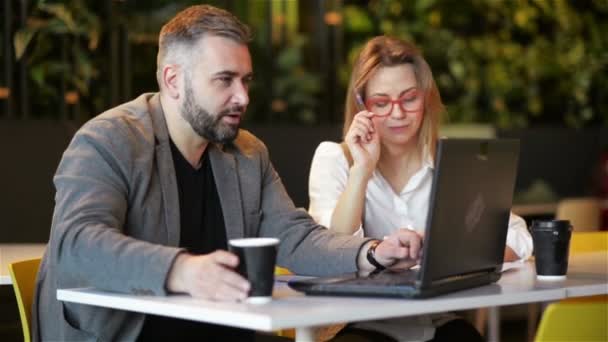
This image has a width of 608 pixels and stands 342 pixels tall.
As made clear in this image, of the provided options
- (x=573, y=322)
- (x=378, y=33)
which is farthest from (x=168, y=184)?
(x=378, y=33)

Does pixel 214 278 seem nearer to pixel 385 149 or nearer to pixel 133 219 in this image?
pixel 133 219

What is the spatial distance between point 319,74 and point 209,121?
4522 millimetres

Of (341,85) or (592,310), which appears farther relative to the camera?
(341,85)

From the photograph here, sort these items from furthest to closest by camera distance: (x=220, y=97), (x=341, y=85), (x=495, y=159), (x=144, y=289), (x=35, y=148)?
(x=341, y=85)
(x=35, y=148)
(x=220, y=97)
(x=495, y=159)
(x=144, y=289)

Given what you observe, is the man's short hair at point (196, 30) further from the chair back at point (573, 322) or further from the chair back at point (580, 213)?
the chair back at point (580, 213)

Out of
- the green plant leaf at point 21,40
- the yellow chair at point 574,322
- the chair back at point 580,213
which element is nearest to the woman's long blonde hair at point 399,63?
the yellow chair at point 574,322

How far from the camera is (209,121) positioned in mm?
2809

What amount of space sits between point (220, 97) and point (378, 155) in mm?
798

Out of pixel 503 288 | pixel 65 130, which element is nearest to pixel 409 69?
pixel 503 288

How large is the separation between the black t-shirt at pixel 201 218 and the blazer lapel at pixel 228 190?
0.02 metres

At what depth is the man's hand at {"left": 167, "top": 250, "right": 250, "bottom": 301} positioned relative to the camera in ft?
7.37

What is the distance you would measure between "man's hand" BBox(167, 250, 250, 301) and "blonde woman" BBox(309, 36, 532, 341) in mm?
1080

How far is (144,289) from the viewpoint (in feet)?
7.83

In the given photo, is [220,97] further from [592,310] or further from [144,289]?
[592,310]
